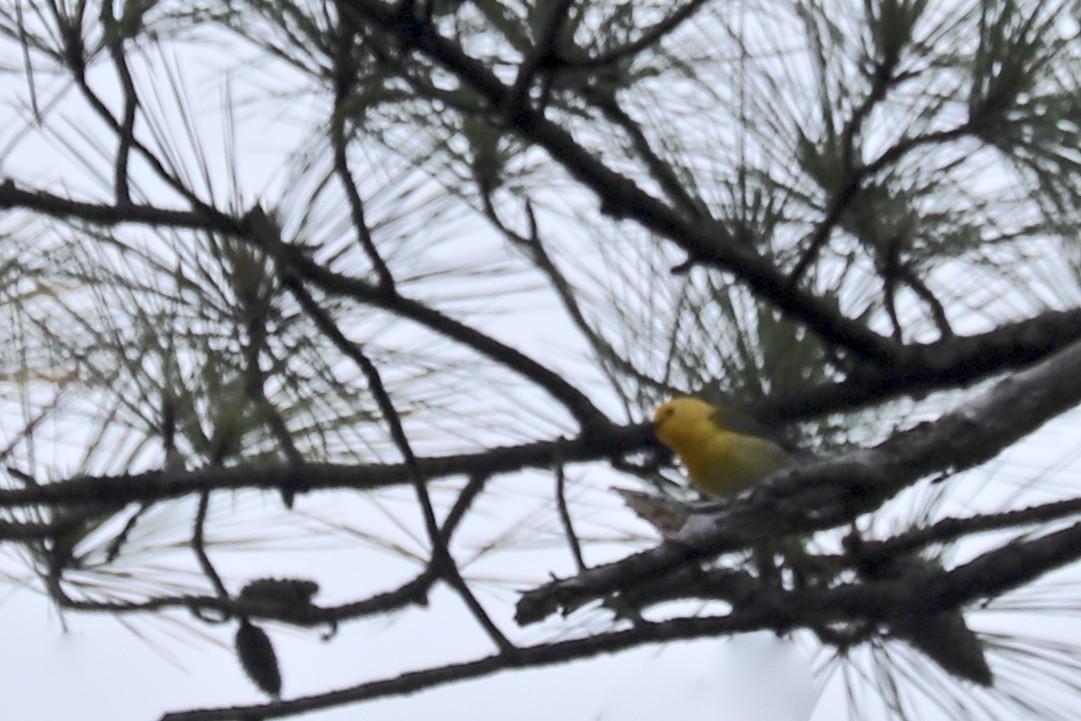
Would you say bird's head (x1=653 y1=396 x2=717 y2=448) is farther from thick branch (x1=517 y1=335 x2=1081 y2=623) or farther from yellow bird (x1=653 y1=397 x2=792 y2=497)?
thick branch (x1=517 y1=335 x2=1081 y2=623)

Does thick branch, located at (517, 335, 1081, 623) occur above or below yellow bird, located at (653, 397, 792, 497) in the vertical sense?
below

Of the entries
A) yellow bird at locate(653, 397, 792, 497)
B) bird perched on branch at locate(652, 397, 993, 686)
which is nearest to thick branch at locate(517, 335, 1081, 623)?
bird perched on branch at locate(652, 397, 993, 686)

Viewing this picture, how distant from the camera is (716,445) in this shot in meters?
1.36

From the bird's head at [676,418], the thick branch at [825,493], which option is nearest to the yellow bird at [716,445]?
the bird's head at [676,418]

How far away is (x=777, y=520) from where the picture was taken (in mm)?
953

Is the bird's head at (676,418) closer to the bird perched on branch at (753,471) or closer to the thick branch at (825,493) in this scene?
the bird perched on branch at (753,471)

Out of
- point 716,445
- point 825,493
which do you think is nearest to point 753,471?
point 716,445

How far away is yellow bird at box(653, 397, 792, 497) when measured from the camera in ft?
4.38

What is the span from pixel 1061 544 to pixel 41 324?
0.90m

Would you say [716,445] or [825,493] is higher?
[716,445]

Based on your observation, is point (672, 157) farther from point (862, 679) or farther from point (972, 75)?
point (862, 679)

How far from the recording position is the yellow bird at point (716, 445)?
1335mm

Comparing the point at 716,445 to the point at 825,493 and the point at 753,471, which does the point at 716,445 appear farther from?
the point at 825,493

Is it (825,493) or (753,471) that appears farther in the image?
(753,471)
